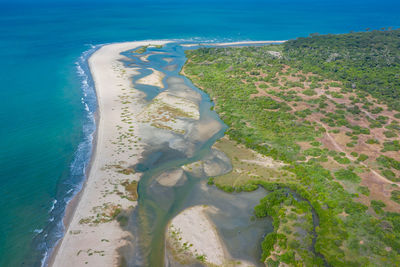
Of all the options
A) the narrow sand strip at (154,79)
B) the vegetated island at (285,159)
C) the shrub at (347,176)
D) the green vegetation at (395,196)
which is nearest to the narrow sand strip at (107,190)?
the vegetated island at (285,159)

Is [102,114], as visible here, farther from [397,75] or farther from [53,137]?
[397,75]

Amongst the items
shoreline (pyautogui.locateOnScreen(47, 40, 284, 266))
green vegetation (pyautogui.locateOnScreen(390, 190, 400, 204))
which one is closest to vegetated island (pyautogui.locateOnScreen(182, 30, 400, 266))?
green vegetation (pyautogui.locateOnScreen(390, 190, 400, 204))

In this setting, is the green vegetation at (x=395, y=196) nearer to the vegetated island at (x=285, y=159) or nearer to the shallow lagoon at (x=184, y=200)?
the vegetated island at (x=285, y=159)

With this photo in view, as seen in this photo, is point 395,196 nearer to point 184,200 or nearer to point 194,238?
point 194,238

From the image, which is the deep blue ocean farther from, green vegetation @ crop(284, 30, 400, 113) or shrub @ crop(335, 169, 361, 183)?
shrub @ crop(335, 169, 361, 183)

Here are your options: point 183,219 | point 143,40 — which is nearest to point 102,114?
point 183,219
